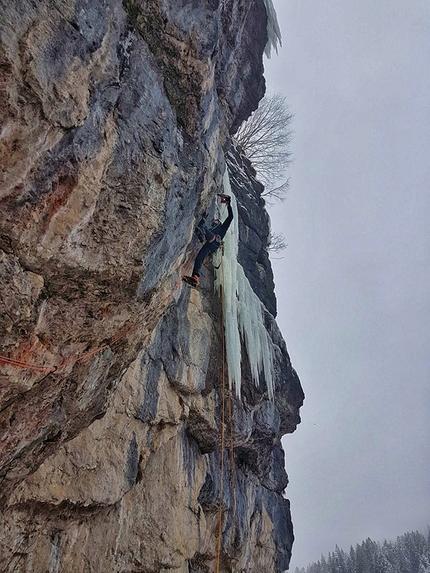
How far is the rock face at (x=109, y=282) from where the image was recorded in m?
2.93

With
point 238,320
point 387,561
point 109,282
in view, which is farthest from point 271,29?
point 387,561

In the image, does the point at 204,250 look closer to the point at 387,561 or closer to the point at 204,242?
the point at 204,242

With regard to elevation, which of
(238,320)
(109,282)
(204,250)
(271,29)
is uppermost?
(271,29)

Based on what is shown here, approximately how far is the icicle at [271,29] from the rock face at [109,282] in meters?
0.95

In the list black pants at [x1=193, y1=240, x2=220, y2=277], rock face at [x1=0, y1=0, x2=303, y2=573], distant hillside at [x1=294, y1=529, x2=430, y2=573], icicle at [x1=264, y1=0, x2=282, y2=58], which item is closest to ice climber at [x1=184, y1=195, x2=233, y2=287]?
black pants at [x1=193, y1=240, x2=220, y2=277]

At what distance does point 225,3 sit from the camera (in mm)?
5703

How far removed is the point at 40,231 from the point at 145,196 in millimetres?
1018

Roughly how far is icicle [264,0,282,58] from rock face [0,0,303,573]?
0.95m

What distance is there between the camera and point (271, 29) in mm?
8633

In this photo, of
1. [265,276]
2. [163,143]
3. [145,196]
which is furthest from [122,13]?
[265,276]

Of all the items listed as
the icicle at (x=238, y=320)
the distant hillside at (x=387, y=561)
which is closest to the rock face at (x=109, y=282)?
the icicle at (x=238, y=320)

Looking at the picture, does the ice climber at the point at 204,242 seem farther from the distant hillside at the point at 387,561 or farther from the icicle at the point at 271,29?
the distant hillside at the point at 387,561

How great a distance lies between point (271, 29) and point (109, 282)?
7404 millimetres

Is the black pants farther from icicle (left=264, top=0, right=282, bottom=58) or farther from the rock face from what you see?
icicle (left=264, top=0, right=282, bottom=58)
